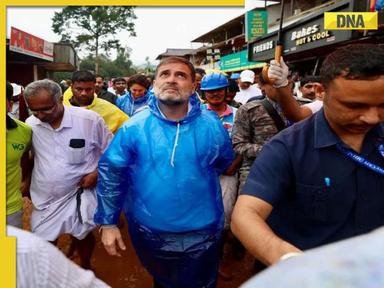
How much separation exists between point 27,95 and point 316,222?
83.6 inches

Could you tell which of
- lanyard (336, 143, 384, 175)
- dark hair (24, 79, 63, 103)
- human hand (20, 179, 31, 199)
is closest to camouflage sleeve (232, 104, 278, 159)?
dark hair (24, 79, 63, 103)

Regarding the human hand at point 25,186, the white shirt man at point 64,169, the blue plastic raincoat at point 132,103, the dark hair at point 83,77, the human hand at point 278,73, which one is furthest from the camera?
the blue plastic raincoat at point 132,103

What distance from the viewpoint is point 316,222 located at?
5.06ft

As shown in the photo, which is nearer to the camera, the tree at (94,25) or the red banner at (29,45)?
the red banner at (29,45)

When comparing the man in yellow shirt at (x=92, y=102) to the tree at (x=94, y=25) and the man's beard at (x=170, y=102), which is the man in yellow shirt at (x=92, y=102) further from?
the tree at (x=94, y=25)

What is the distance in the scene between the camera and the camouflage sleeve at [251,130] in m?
3.02

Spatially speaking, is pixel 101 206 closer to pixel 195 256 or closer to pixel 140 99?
pixel 195 256

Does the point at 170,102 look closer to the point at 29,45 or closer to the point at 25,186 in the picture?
the point at 25,186

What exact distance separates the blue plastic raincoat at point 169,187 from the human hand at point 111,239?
0.05m

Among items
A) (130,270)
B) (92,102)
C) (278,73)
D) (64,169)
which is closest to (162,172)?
(278,73)

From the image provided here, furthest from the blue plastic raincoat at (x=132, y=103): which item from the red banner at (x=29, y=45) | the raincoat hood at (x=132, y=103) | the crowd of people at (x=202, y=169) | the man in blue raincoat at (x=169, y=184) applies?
the red banner at (x=29, y=45)

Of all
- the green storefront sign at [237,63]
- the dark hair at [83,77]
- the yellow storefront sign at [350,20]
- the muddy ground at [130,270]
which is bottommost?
the muddy ground at [130,270]

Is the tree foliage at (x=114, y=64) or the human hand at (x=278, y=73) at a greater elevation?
the tree foliage at (x=114, y=64)

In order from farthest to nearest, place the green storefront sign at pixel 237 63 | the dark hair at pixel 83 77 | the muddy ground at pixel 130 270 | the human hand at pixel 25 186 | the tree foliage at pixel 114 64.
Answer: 1. the tree foliage at pixel 114 64
2. the green storefront sign at pixel 237 63
3. the dark hair at pixel 83 77
4. the muddy ground at pixel 130 270
5. the human hand at pixel 25 186
